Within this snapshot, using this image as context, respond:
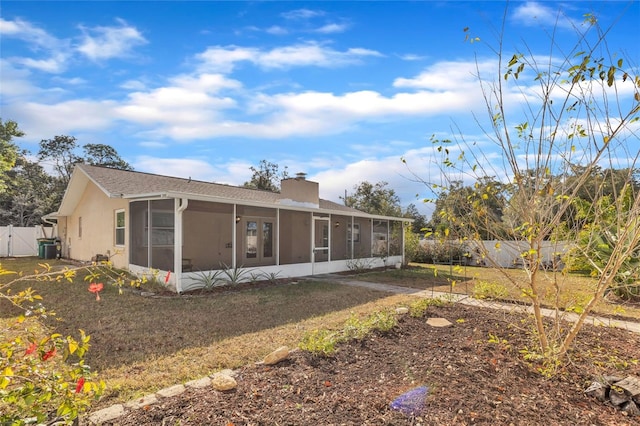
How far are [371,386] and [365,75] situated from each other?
5313 millimetres

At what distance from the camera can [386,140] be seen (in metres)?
5.71

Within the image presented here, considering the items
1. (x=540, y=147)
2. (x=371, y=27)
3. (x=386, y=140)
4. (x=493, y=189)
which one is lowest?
(x=493, y=189)

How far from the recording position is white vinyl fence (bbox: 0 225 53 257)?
19688 mm

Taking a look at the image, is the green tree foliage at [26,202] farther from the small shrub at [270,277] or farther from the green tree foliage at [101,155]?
the small shrub at [270,277]

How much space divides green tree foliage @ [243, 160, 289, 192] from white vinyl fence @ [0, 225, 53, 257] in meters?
15.4

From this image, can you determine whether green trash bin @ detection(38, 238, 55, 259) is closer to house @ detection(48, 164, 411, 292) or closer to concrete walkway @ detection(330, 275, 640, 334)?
house @ detection(48, 164, 411, 292)

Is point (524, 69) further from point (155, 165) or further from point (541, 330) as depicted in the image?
point (155, 165)

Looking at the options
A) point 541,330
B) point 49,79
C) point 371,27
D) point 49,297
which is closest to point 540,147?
point 541,330

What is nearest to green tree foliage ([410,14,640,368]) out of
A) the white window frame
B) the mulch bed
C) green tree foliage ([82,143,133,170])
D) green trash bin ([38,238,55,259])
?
the mulch bed

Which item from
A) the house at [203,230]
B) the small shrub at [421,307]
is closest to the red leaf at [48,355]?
the small shrub at [421,307]

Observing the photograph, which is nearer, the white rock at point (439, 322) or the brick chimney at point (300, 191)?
the white rock at point (439, 322)

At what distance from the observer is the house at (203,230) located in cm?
1000

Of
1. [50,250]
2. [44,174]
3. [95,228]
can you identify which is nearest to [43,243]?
[50,250]

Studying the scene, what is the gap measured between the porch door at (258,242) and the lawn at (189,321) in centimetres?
262
